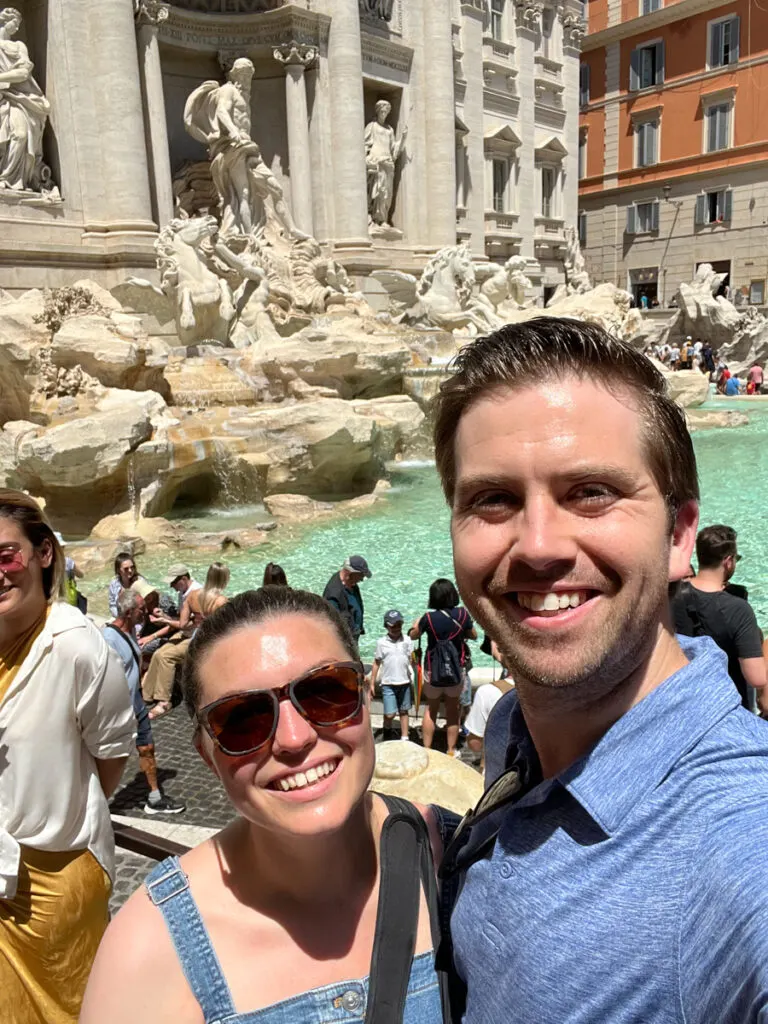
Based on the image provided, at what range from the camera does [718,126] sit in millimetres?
25906

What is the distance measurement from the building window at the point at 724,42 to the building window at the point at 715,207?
12.9ft

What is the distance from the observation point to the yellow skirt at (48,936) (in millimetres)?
1683

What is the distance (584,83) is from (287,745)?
3339 cm

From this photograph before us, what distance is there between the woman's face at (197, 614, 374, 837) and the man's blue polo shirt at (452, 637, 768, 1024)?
0.21m

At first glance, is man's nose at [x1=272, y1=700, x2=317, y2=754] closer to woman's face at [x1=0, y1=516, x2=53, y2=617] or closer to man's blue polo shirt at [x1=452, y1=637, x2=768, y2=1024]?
man's blue polo shirt at [x1=452, y1=637, x2=768, y2=1024]

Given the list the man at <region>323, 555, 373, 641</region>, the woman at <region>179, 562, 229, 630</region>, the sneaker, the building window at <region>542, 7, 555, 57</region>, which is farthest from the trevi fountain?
the building window at <region>542, 7, 555, 57</region>

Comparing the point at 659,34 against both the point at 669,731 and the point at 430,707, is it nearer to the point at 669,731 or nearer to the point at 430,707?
the point at 430,707

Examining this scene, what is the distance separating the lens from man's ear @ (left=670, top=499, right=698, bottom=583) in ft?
3.08

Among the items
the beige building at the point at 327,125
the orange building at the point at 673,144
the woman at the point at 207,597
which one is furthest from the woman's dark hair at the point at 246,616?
the orange building at the point at 673,144

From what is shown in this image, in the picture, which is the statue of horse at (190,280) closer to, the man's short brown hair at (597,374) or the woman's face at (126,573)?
the woman's face at (126,573)

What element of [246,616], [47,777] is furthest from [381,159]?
[246,616]

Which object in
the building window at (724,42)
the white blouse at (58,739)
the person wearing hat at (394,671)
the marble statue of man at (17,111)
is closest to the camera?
the white blouse at (58,739)

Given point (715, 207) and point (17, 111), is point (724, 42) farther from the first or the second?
point (17, 111)

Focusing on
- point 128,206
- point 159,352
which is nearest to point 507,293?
point 128,206
